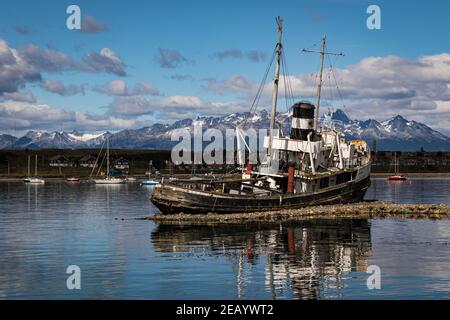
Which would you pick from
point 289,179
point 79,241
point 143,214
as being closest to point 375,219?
point 289,179

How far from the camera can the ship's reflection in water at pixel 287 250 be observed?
32.2m

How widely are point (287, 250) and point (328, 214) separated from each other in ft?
74.3

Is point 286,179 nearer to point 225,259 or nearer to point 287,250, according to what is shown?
point 287,250

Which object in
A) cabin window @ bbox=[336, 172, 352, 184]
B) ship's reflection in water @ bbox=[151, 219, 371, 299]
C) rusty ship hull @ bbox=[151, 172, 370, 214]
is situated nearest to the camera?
ship's reflection in water @ bbox=[151, 219, 371, 299]

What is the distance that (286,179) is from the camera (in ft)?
221

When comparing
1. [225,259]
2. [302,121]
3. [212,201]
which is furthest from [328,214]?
[225,259]

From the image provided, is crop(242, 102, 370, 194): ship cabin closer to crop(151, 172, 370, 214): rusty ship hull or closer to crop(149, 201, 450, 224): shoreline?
crop(151, 172, 370, 214): rusty ship hull

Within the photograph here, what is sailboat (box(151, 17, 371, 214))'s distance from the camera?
2399 inches

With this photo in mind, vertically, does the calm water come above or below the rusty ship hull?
below

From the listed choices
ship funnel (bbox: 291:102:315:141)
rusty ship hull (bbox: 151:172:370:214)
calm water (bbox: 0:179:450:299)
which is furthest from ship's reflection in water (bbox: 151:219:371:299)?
Answer: ship funnel (bbox: 291:102:315:141)
